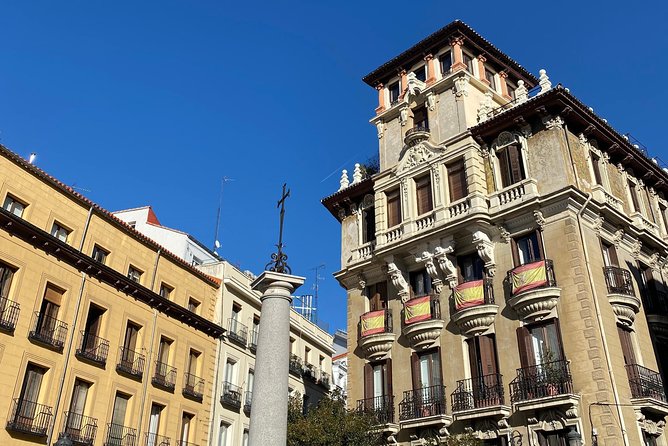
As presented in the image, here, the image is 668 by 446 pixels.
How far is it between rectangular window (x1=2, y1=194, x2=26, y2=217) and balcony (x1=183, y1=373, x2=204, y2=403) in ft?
41.4

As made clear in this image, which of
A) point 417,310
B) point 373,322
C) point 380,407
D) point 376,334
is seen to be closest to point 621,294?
point 417,310

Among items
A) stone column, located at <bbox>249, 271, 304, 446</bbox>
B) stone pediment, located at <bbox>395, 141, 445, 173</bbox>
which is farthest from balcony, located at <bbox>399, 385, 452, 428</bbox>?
stone column, located at <bbox>249, 271, 304, 446</bbox>

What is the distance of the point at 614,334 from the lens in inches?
917

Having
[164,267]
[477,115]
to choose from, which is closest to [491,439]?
[477,115]

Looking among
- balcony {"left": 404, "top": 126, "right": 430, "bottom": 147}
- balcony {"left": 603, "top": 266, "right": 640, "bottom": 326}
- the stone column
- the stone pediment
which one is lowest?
the stone column

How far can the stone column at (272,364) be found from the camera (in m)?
14.4

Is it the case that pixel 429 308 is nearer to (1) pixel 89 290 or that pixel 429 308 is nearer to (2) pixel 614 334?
(2) pixel 614 334

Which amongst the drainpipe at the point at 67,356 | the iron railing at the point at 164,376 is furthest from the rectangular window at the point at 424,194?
the drainpipe at the point at 67,356

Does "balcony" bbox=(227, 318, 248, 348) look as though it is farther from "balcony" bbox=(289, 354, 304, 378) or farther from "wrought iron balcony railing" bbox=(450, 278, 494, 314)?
"wrought iron balcony railing" bbox=(450, 278, 494, 314)

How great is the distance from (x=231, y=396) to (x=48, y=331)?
498 inches

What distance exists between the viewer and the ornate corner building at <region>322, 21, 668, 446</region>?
22844 millimetres

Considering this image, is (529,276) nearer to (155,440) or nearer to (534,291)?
(534,291)

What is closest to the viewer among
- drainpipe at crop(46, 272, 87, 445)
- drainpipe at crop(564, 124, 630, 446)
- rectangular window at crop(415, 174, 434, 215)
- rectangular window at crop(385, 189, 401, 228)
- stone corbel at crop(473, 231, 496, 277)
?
drainpipe at crop(564, 124, 630, 446)

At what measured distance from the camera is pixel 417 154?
102 ft
